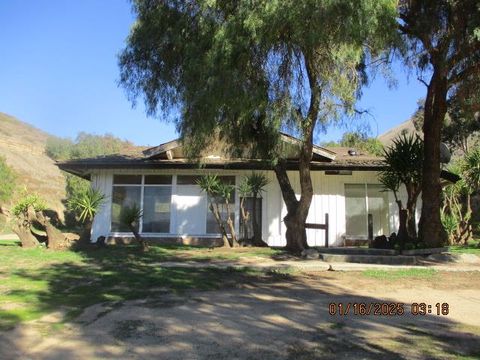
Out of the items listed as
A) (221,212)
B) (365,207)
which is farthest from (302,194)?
(365,207)

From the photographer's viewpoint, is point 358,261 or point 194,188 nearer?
point 358,261

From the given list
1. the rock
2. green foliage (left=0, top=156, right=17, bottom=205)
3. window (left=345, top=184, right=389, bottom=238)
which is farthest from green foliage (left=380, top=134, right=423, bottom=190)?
green foliage (left=0, top=156, right=17, bottom=205)

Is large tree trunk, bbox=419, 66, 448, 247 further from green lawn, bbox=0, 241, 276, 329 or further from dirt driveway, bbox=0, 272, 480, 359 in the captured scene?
dirt driveway, bbox=0, 272, 480, 359

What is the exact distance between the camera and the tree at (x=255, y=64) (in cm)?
1052

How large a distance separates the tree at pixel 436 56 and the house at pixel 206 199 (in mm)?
5398

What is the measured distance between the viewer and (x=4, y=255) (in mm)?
13531

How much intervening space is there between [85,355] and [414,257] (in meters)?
9.68

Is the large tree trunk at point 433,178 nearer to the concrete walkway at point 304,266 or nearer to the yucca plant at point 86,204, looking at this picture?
the concrete walkway at point 304,266

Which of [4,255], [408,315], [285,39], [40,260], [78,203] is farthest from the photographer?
[78,203]

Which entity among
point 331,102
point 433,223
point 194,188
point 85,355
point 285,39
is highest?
point 285,39

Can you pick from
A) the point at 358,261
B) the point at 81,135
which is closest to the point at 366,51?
the point at 358,261

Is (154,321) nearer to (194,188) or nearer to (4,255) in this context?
(4,255)

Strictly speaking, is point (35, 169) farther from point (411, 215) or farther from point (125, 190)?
point (411, 215)

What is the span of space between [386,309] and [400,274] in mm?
3727
